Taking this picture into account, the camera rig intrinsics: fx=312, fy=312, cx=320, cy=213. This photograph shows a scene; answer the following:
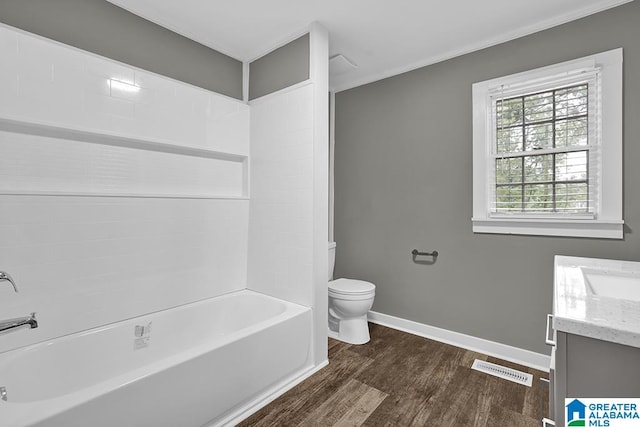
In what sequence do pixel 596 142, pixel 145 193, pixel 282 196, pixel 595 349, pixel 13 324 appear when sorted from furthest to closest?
pixel 282 196, pixel 145 193, pixel 596 142, pixel 13 324, pixel 595 349

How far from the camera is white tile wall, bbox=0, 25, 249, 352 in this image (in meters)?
1.68

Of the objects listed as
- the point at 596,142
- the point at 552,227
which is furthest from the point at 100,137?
the point at 596,142

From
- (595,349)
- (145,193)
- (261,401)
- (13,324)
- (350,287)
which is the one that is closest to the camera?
(595,349)

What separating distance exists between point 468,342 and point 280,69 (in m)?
2.72

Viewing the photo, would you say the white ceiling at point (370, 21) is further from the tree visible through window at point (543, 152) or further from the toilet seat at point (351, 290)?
the toilet seat at point (351, 290)

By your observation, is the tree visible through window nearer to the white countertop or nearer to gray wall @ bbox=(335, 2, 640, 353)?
gray wall @ bbox=(335, 2, 640, 353)

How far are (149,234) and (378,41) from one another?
2287mm

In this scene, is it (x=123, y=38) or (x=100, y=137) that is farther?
(x=123, y=38)

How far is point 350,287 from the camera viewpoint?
2760 millimetres

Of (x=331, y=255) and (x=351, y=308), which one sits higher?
(x=331, y=255)

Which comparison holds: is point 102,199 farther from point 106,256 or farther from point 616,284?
point 616,284

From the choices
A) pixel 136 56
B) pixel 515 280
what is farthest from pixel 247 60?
pixel 515 280

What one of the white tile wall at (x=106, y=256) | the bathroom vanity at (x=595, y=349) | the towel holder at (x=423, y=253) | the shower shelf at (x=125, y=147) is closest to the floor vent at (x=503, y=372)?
the towel holder at (x=423, y=253)

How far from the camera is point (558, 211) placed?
2.20m
